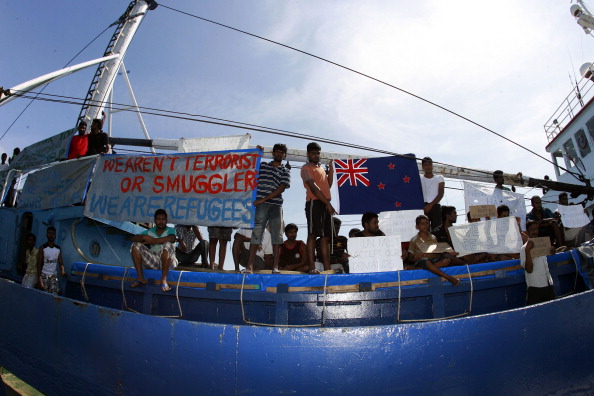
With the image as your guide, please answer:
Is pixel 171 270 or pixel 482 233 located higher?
pixel 482 233

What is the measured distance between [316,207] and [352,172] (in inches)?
76.2

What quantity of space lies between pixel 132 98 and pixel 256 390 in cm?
1136

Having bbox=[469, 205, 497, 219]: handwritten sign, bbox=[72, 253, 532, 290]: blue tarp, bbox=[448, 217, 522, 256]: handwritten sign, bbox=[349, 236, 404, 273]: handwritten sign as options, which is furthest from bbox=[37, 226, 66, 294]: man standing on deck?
bbox=[469, 205, 497, 219]: handwritten sign

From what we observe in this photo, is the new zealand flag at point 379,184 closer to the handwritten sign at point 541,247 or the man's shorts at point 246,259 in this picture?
the man's shorts at point 246,259

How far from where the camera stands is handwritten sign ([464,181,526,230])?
287 inches

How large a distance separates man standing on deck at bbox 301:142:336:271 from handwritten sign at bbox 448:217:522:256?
1593mm

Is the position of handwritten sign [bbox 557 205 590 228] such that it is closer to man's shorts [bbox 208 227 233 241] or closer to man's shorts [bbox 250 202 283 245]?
man's shorts [bbox 250 202 283 245]

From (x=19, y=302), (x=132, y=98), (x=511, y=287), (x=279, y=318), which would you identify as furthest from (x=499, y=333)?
(x=132, y=98)

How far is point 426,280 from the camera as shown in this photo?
418 centimetres

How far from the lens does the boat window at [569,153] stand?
13.3 meters

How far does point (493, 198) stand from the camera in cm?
758

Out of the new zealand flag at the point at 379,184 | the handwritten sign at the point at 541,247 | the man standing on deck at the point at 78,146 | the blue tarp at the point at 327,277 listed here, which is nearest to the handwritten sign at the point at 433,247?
the blue tarp at the point at 327,277

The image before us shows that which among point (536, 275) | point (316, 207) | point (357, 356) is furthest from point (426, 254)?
point (357, 356)

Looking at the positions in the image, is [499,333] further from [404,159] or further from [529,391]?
[404,159]
